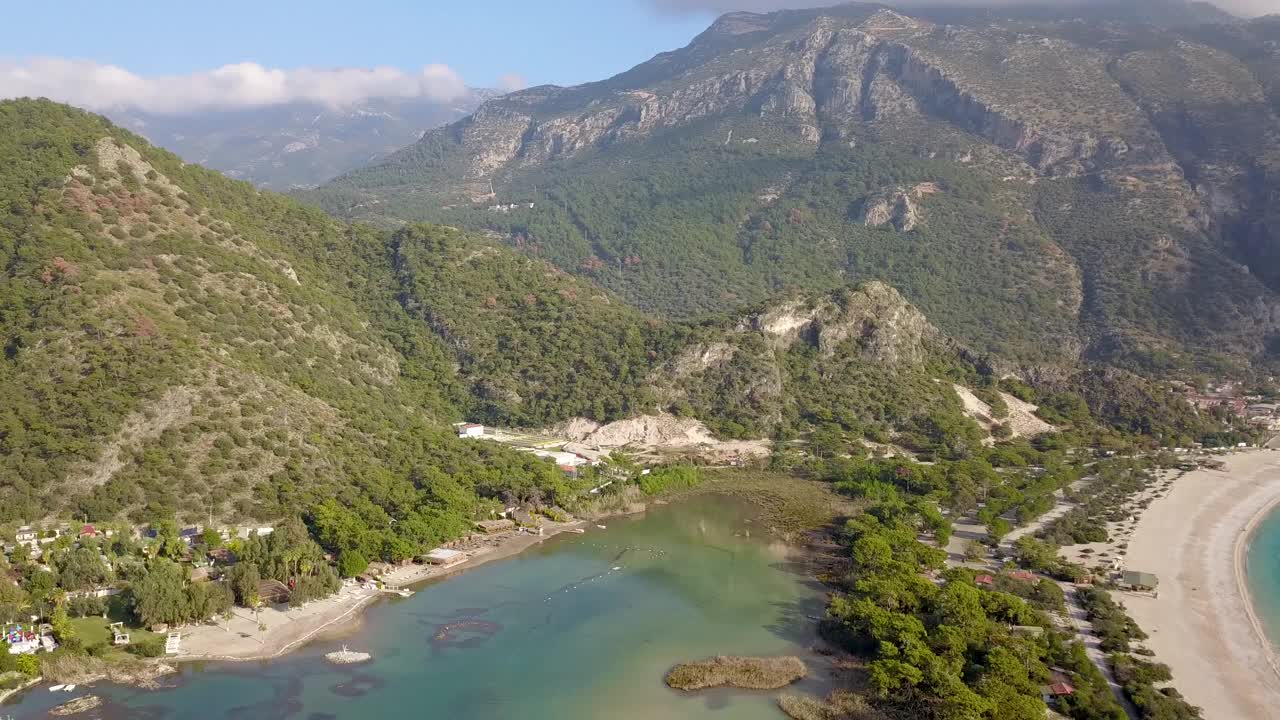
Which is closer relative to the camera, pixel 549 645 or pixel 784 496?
pixel 549 645

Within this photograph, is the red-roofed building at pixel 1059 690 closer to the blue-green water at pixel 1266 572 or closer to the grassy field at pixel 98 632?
the blue-green water at pixel 1266 572

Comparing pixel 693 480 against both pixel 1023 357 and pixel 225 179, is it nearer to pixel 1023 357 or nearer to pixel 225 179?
pixel 225 179

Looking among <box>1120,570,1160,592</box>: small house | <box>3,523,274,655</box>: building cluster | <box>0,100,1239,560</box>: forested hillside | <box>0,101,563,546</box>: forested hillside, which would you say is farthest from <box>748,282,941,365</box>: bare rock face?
<box>3,523,274,655</box>: building cluster

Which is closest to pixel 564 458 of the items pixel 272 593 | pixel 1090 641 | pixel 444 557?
pixel 444 557

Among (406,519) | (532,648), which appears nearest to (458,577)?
(406,519)

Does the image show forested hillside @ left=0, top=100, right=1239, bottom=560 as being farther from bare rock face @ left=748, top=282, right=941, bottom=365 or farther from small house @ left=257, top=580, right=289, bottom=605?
small house @ left=257, top=580, right=289, bottom=605

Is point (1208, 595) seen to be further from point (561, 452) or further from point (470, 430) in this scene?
point (470, 430)
